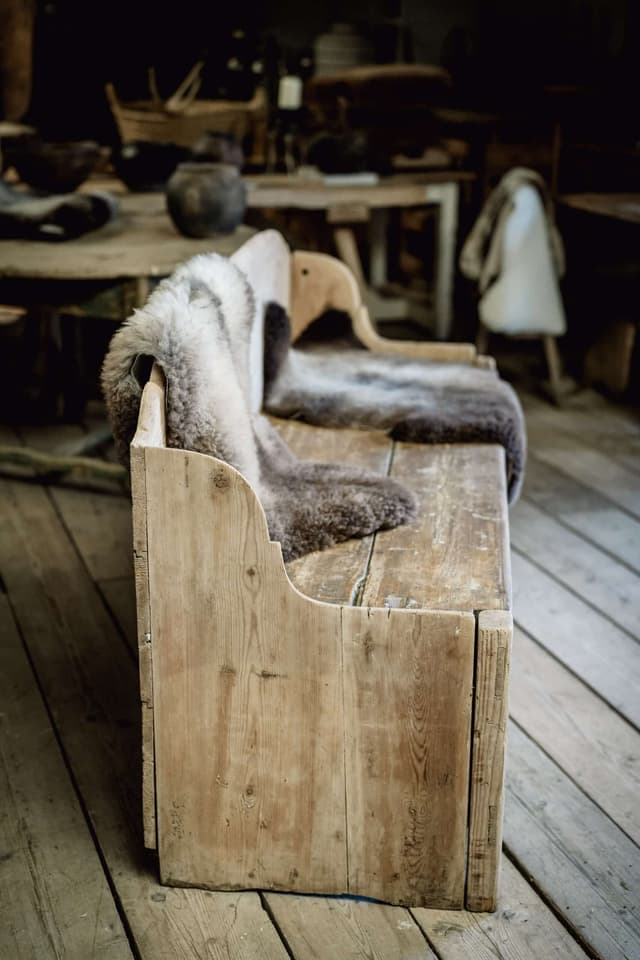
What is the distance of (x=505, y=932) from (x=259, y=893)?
389 mm

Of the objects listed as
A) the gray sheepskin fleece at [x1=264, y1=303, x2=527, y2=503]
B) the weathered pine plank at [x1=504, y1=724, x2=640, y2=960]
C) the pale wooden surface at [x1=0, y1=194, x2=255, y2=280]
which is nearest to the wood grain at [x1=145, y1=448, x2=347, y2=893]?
the weathered pine plank at [x1=504, y1=724, x2=640, y2=960]

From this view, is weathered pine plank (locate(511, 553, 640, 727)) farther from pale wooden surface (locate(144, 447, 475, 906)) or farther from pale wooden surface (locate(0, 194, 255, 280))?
pale wooden surface (locate(0, 194, 255, 280))

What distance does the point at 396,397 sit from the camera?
8.47 ft

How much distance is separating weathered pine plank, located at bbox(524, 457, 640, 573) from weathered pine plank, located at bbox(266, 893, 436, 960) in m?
1.43

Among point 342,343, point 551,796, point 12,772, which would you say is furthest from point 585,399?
point 12,772

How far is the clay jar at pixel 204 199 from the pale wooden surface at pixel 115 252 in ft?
0.15

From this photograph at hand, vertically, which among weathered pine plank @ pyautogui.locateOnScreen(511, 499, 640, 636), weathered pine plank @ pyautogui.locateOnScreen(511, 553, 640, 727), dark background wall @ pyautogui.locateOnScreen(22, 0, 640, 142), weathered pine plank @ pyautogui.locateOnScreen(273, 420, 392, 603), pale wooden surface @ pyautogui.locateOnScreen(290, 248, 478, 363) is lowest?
weathered pine plank @ pyautogui.locateOnScreen(511, 499, 640, 636)

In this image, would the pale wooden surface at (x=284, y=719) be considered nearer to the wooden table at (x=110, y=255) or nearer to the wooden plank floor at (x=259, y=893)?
the wooden plank floor at (x=259, y=893)

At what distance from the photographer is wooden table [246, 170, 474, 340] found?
404 centimetres

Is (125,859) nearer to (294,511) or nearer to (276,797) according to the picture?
(276,797)

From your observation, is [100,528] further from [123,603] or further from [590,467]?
[590,467]

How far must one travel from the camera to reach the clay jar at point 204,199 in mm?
2986

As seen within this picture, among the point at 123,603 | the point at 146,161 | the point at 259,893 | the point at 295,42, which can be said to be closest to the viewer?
the point at 259,893

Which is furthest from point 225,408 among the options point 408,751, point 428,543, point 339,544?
point 408,751
